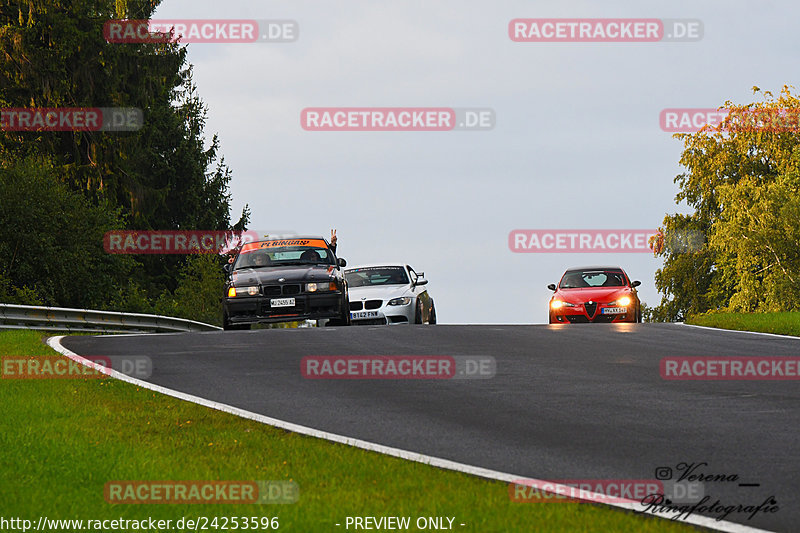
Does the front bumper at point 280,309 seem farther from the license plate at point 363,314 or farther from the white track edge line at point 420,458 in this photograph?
the white track edge line at point 420,458

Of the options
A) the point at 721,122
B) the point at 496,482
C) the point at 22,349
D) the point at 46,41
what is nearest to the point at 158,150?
the point at 46,41

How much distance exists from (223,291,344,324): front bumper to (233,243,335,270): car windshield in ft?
4.10

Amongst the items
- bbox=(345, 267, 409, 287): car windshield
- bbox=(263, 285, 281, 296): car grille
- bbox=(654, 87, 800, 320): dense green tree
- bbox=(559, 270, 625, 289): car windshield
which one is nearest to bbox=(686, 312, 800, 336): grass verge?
bbox=(559, 270, 625, 289): car windshield

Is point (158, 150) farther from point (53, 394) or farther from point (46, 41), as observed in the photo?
point (53, 394)

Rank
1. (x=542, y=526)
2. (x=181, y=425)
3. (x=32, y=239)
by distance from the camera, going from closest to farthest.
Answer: (x=542, y=526) → (x=181, y=425) → (x=32, y=239)

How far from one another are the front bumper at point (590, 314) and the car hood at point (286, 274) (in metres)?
5.85

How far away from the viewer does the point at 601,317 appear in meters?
24.1

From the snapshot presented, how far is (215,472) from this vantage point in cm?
739

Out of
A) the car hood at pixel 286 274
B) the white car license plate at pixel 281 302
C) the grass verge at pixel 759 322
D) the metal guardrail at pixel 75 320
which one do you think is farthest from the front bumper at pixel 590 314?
the metal guardrail at pixel 75 320

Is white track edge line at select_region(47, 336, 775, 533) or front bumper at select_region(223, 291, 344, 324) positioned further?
front bumper at select_region(223, 291, 344, 324)

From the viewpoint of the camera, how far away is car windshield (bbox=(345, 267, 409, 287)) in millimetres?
25328

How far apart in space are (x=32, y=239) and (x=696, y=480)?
28.2 meters

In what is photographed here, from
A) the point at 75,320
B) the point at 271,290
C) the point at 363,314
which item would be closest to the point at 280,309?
the point at 271,290

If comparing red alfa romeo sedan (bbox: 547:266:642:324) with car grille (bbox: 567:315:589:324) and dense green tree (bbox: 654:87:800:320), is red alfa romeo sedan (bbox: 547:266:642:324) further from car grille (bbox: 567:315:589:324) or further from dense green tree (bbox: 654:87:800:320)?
dense green tree (bbox: 654:87:800:320)
